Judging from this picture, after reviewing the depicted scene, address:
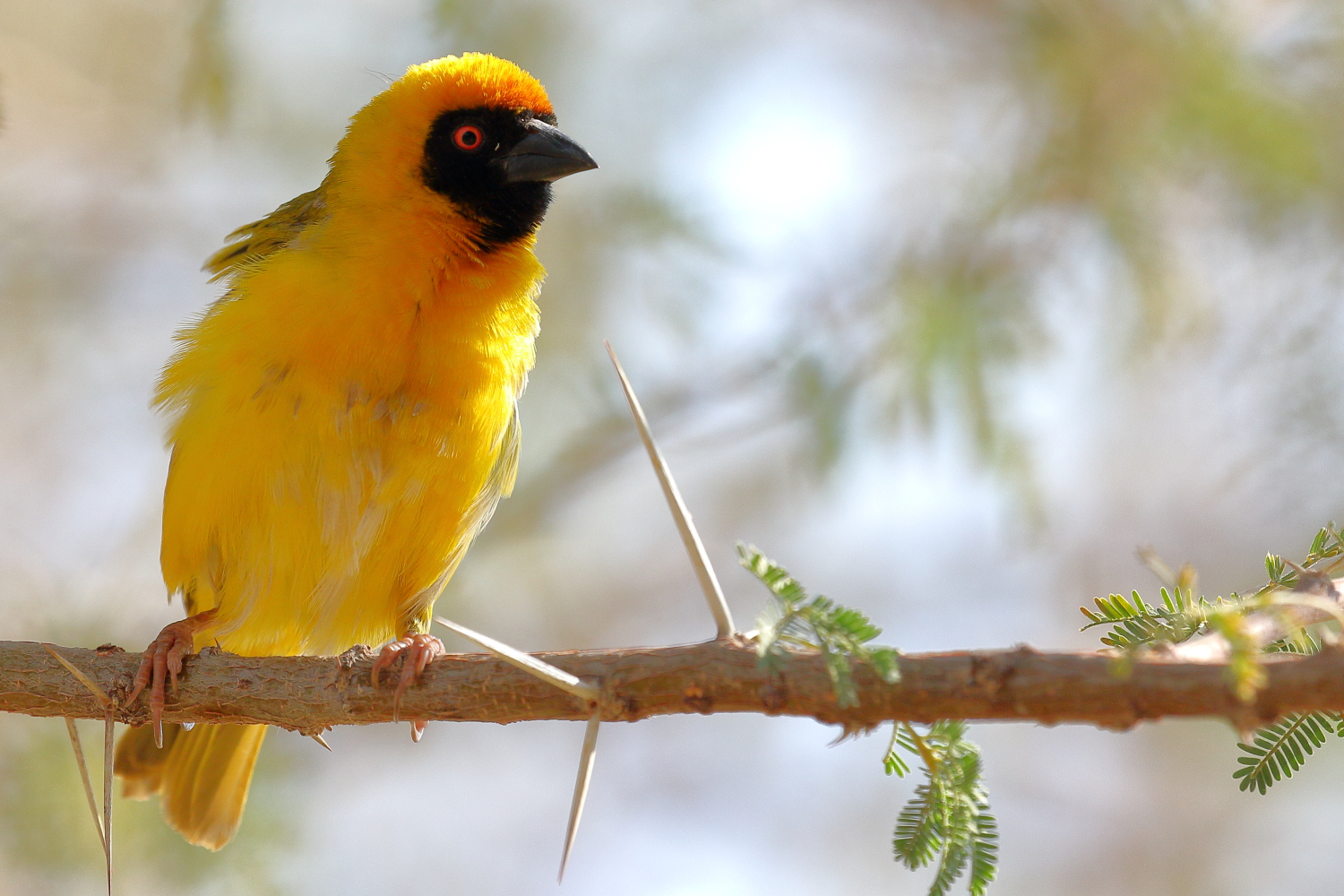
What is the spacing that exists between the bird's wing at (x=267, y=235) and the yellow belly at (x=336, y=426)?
24 centimetres

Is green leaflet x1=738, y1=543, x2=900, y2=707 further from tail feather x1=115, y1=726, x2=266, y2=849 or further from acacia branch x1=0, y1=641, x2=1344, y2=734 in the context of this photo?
tail feather x1=115, y1=726, x2=266, y2=849

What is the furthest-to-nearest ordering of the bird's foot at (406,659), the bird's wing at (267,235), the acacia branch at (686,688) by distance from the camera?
the bird's wing at (267,235)
the bird's foot at (406,659)
the acacia branch at (686,688)

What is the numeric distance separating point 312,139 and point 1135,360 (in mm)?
4176

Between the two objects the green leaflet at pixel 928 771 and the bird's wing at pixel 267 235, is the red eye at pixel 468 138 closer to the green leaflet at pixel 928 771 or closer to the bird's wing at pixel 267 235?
the bird's wing at pixel 267 235

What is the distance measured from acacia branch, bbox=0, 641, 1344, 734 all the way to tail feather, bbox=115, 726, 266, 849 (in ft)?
3.80

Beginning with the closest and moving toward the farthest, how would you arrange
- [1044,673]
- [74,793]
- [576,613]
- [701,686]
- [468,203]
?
[1044,673]
[701,686]
[468,203]
[74,793]
[576,613]

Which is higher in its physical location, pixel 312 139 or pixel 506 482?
pixel 312 139

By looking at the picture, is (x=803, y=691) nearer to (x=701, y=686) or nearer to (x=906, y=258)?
(x=701, y=686)

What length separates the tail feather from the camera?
3531mm

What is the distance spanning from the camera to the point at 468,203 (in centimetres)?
345

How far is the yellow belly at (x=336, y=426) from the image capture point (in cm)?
299

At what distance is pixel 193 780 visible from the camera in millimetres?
3559

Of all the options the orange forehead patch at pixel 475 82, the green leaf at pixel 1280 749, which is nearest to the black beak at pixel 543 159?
the orange forehead patch at pixel 475 82

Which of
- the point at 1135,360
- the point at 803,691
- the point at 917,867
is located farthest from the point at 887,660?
the point at 1135,360
